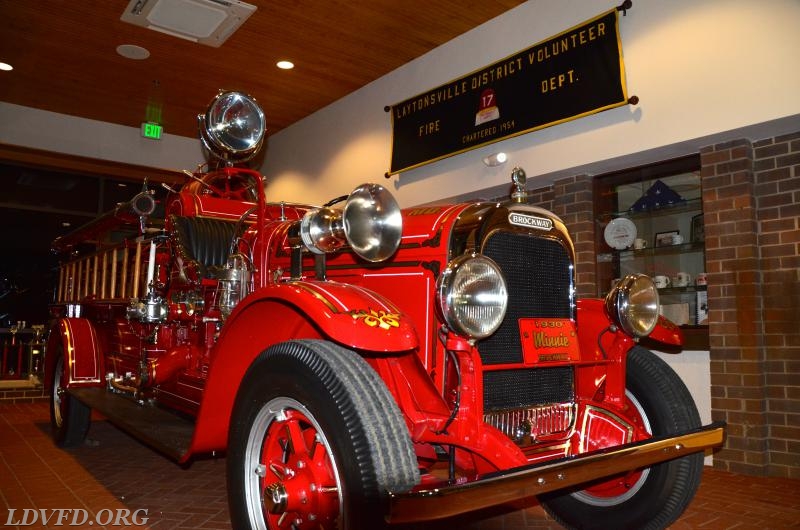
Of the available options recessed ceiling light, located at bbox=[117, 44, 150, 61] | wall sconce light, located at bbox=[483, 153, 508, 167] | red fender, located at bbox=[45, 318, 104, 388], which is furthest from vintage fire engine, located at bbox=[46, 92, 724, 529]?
recessed ceiling light, located at bbox=[117, 44, 150, 61]

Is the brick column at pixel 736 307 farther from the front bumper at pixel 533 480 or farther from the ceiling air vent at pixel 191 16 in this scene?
the ceiling air vent at pixel 191 16

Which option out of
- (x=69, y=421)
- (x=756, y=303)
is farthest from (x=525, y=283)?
(x=69, y=421)

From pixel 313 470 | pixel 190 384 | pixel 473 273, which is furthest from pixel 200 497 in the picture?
pixel 473 273

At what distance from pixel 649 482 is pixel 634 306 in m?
0.72

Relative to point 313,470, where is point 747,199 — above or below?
above

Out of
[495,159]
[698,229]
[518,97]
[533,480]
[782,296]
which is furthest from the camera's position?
[495,159]

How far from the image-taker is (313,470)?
74.2 inches

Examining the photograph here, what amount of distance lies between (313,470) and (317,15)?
483cm

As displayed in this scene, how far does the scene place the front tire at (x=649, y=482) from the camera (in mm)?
2406

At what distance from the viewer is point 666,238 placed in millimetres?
4828

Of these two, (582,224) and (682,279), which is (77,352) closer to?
(582,224)

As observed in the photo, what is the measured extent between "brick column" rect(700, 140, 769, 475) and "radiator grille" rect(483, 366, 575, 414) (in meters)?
2.09

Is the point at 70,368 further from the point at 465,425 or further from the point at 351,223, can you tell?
the point at 465,425

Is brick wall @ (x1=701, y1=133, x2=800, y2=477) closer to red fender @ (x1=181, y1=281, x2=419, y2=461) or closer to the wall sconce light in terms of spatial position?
the wall sconce light
